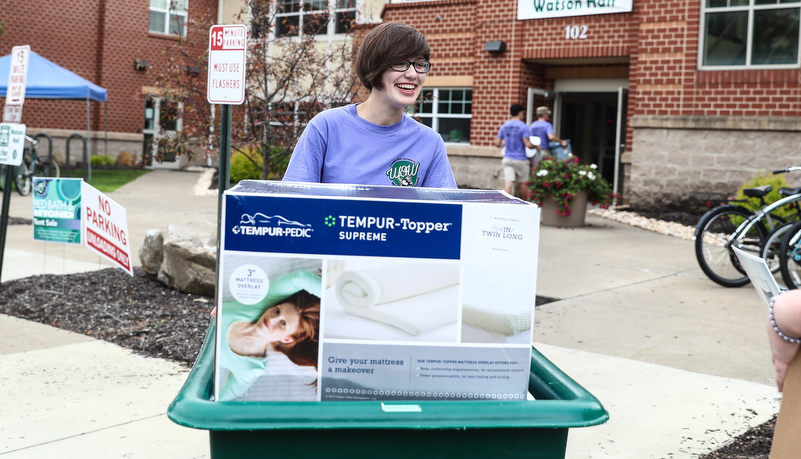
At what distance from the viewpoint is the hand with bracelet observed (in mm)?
1572

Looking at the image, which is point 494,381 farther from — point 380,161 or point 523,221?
point 380,161

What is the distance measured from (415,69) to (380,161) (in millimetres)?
303

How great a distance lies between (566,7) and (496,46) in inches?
62.3

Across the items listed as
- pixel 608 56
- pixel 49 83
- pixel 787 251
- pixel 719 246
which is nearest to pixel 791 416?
pixel 787 251

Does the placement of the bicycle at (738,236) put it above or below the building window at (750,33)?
below

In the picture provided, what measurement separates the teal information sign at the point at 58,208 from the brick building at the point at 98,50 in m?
16.5

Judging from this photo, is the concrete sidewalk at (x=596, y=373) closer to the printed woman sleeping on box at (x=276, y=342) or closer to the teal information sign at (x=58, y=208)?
the teal information sign at (x=58, y=208)

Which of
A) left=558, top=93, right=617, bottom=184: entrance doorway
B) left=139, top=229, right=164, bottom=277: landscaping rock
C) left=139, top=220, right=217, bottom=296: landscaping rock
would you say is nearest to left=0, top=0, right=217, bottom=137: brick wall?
left=558, top=93, right=617, bottom=184: entrance doorway

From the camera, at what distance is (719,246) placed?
8.23m

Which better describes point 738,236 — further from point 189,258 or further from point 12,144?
point 12,144

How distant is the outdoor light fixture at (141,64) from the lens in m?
24.0

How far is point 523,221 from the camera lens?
5.44 ft

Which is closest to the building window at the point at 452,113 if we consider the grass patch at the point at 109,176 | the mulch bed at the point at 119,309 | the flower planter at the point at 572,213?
the flower planter at the point at 572,213

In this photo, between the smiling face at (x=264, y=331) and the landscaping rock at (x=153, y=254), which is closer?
the smiling face at (x=264, y=331)
